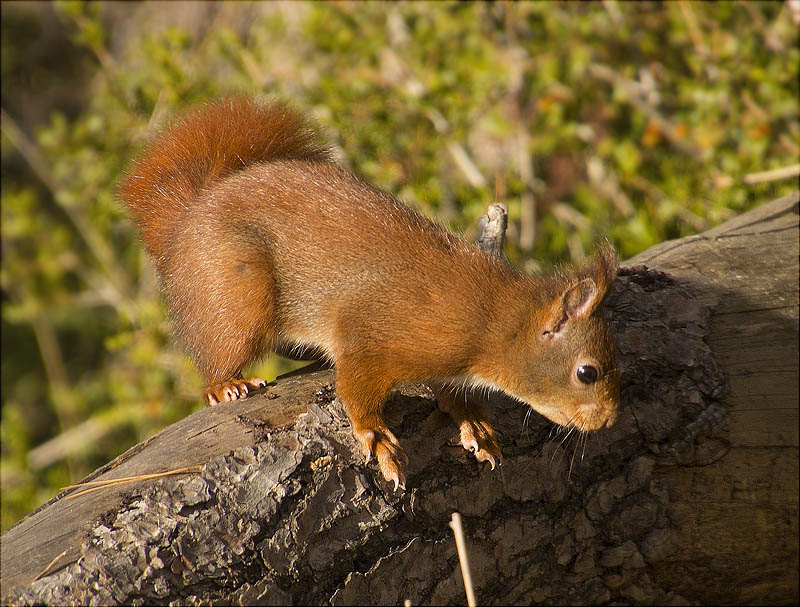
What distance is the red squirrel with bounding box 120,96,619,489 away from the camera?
1915 mm

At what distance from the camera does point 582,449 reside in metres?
1.94

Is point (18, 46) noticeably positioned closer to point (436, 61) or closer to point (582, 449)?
point (436, 61)

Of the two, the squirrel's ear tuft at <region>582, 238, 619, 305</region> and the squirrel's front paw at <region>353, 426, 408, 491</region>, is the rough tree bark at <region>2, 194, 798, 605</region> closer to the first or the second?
the squirrel's front paw at <region>353, 426, 408, 491</region>

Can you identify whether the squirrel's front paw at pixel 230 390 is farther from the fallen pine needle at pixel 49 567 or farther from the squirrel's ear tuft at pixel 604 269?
the squirrel's ear tuft at pixel 604 269

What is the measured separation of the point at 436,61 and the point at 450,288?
2.12 meters

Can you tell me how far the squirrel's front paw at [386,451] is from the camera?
5.68 ft

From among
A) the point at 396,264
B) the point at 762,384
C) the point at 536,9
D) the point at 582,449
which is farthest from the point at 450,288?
the point at 536,9

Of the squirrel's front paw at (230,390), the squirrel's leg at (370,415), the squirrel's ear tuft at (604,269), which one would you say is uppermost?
the squirrel's ear tuft at (604,269)

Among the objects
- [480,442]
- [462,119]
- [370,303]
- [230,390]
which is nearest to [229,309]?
[230,390]

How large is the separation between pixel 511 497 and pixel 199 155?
4.55 feet

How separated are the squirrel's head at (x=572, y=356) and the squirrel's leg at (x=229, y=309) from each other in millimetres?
652

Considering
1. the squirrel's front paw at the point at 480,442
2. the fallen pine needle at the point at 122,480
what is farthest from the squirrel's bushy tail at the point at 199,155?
the squirrel's front paw at the point at 480,442

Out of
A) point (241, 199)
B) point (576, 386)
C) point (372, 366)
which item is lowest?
point (576, 386)

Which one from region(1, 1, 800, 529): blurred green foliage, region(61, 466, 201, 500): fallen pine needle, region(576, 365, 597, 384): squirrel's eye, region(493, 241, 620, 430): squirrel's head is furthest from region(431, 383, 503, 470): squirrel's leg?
region(1, 1, 800, 529): blurred green foliage
